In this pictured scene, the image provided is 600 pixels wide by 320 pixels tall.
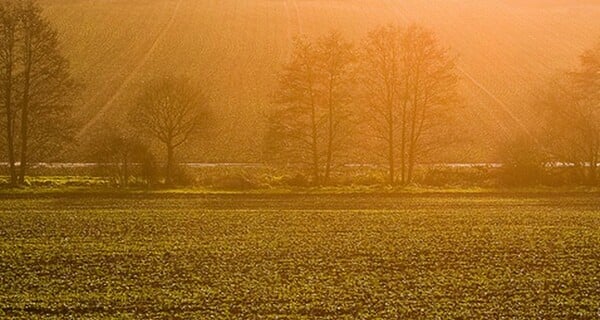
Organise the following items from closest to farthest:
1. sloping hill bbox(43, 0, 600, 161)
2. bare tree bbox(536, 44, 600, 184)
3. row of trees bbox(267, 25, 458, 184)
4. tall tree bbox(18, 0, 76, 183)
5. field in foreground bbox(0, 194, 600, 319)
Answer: field in foreground bbox(0, 194, 600, 319)
tall tree bbox(18, 0, 76, 183)
row of trees bbox(267, 25, 458, 184)
bare tree bbox(536, 44, 600, 184)
sloping hill bbox(43, 0, 600, 161)

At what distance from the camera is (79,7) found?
4870 inches

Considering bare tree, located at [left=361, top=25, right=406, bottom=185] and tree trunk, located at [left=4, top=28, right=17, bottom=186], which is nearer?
tree trunk, located at [left=4, top=28, right=17, bottom=186]

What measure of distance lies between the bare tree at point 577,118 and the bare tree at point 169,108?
22.2m

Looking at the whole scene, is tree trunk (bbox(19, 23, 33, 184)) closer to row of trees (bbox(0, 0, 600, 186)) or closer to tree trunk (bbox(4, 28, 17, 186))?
row of trees (bbox(0, 0, 600, 186))

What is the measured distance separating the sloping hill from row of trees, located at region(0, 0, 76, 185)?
18.1m

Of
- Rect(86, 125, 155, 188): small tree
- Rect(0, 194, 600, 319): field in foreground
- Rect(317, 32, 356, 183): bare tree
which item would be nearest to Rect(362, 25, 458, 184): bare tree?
Rect(317, 32, 356, 183): bare tree

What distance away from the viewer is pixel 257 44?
105688 millimetres

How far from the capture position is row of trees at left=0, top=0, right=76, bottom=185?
4656 cm

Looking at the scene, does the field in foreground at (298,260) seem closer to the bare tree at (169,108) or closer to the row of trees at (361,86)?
the row of trees at (361,86)

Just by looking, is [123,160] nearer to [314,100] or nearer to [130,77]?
[314,100]

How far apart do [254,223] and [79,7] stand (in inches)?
3988

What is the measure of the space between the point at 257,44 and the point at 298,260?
8362cm

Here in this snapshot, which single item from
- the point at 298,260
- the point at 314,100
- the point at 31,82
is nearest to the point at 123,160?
the point at 31,82

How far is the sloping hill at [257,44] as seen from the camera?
78.8 m
